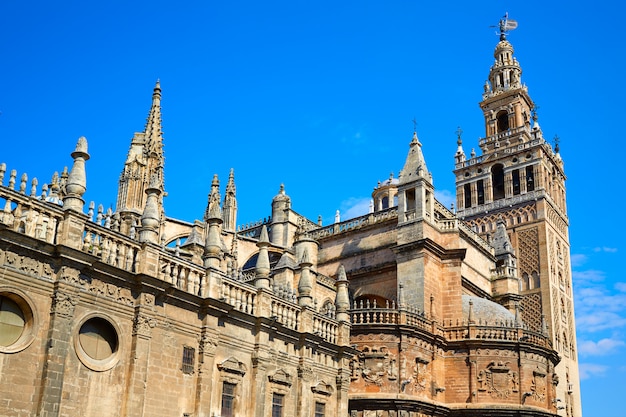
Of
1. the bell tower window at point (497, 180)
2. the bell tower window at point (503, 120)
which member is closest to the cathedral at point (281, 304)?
the bell tower window at point (497, 180)

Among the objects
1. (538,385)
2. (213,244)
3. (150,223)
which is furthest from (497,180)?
(150,223)

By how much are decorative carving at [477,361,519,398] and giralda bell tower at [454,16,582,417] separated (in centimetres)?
2068

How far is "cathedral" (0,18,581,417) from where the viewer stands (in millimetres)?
16047

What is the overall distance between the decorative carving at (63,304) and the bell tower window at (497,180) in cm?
5155

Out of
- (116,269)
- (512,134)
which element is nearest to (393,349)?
(116,269)

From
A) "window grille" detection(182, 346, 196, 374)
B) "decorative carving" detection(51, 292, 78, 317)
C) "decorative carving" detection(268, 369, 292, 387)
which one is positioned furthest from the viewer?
"decorative carving" detection(268, 369, 292, 387)

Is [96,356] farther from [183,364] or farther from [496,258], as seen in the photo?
[496,258]

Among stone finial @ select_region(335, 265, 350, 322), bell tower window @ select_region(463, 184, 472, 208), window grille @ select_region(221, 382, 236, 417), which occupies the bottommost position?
window grille @ select_region(221, 382, 236, 417)

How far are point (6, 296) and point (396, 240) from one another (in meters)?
24.4

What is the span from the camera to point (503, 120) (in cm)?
6756

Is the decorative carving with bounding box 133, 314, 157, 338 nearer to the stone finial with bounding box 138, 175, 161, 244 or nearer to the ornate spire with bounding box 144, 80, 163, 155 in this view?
the stone finial with bounding box 138, 175, 161, 244

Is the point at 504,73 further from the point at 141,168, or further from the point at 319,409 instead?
the point at 319,409

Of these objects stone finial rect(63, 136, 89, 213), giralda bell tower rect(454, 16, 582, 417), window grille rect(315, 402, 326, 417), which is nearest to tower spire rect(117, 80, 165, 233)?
window grille rect(315, 402, 326, 417)

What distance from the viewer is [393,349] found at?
31.6m
